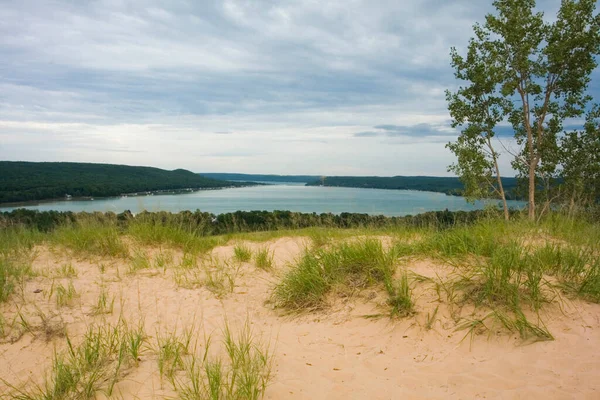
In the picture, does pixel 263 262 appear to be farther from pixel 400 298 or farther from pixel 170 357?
pixel 170 357

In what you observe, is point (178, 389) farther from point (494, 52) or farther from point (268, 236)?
point (494, 52)

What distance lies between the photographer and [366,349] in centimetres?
400

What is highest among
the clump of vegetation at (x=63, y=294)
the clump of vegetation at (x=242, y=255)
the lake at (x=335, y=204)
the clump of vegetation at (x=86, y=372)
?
the lake at (x=335, y=204)

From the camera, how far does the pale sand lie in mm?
3189

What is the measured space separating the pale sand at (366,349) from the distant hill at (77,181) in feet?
90.8

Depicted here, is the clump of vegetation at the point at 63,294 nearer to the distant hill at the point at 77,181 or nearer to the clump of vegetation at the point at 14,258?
the clump of vegetation at the point at 14,258

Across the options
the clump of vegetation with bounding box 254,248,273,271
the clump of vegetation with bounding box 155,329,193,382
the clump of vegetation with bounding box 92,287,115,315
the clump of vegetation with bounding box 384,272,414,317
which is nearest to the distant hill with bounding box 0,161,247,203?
the clump of vegetation with bounding box 254,248,273,271

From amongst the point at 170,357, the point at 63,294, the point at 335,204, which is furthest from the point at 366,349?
the point at 335,204

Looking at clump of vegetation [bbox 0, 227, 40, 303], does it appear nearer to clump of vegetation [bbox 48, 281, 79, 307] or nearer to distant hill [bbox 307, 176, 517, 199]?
clump of vegetation [bbox 48, 281, 79, 307]

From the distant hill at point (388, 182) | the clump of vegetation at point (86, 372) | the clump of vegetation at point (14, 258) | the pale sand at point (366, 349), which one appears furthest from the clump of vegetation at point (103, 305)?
the distant hill at point (388, 182)

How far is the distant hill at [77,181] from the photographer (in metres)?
31.3

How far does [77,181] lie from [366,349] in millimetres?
42045

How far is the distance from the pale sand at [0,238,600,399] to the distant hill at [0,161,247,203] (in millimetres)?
27691

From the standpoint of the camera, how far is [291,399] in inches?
124
